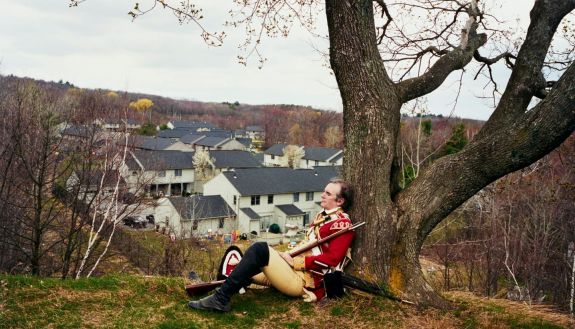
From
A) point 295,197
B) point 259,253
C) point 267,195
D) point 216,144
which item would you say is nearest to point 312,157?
point 216,144

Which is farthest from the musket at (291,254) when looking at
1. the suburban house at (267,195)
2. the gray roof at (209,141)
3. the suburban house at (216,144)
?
the gray roof at (209,141)

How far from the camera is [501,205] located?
50.2 feet

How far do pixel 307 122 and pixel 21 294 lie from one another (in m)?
86.5

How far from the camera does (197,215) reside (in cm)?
2819

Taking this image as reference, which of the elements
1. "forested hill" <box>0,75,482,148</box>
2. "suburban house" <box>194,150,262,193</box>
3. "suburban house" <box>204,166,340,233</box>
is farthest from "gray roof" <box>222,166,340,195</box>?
"suburban house" <box>194,150,262,193</box>

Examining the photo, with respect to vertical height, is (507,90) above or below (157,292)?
above

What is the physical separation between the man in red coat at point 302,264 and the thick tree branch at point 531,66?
179 cm

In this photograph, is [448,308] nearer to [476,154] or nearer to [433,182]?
[433,182]

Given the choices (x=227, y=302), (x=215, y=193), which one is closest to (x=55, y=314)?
(x=227, y=302)

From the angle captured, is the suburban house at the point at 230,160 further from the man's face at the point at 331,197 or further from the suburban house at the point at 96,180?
the man's face at the point at 331,197

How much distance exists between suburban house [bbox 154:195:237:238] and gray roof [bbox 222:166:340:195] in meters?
2.77

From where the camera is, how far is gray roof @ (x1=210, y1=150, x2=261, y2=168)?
46078 millimetres

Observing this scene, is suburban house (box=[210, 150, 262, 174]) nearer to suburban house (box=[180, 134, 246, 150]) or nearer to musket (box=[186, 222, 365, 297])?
suburban house (box=[180, 134, 246, 150])

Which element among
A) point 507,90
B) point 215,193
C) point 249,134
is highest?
point 249,134
